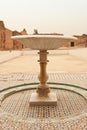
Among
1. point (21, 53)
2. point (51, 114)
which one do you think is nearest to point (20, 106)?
point (51, 114)

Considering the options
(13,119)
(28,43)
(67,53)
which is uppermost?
(28,43)

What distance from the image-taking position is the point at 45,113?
2.68 meters

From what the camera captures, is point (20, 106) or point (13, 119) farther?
point (20, 106)

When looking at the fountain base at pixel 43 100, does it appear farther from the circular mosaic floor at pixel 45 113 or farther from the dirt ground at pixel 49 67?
the dirt ground at pixel 49 67

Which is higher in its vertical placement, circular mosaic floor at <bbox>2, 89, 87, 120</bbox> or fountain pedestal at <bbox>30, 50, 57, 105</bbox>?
fountain pedestal at <bbox>30, 50, 57, 105</bbox>

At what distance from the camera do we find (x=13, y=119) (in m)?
2.34

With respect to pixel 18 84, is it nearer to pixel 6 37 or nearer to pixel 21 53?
pixel 21 53

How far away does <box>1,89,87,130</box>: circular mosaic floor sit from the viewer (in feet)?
7.12

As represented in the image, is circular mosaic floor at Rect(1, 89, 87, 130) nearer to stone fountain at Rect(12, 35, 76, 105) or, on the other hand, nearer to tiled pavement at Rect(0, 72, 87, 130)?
tiled pavement at Rect(0, 72, 87, 130)

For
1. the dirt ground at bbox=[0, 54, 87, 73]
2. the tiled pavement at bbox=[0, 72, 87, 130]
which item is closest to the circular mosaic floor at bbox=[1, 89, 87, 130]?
the tiled pavement at bbox=[0, 72, 87, 130]

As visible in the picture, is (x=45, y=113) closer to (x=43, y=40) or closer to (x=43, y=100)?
(x=43, y=100)

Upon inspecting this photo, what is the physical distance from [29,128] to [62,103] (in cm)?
110

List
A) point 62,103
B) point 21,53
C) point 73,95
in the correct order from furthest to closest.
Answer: point 21,53 → point 73,95 → point 62,103

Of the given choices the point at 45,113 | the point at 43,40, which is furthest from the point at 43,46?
the point at 45,113
